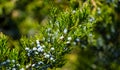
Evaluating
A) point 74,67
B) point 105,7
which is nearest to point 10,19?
point 74,67

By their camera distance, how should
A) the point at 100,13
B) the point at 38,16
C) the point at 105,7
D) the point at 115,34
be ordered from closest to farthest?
the point at 100,13, the point at 105,7, the point at 115,34, the point at 38,16

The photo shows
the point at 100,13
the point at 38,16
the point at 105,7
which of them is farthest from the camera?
the point at 38,16

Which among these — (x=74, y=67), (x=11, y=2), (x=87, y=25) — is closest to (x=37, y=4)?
(x=11, y=2)

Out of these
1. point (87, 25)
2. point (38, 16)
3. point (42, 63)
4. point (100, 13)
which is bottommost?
point (42, 63)

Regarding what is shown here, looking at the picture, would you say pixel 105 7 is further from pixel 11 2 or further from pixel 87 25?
pixel 11 2

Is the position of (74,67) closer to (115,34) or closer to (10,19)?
(115,34)

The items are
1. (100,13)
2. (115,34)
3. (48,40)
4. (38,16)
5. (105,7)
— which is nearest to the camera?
(48,40)

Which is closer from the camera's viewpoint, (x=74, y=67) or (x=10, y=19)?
(x=74, y=67)

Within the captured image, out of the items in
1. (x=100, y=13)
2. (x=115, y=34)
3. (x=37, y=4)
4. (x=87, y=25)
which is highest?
(x=37, y=4)

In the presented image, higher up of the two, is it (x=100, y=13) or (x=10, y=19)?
(x=10, y=19)
